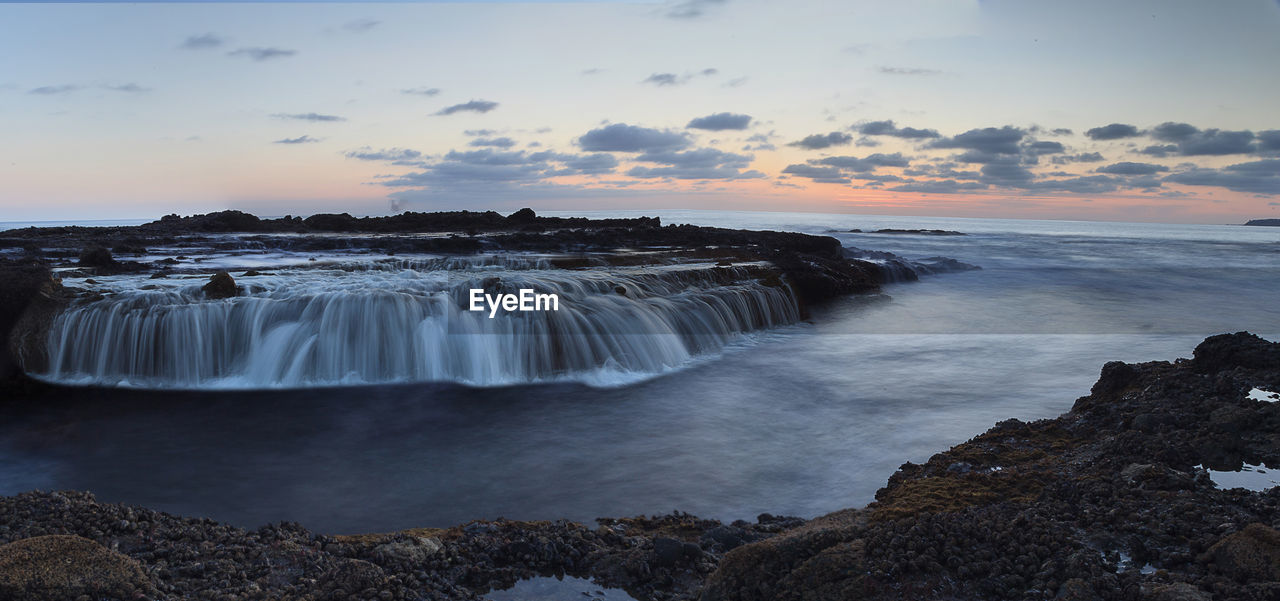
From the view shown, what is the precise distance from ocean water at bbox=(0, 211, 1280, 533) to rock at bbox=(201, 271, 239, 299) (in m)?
2.03

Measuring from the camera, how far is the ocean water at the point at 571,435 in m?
5.51

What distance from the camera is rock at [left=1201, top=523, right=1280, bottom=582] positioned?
8.84 feet

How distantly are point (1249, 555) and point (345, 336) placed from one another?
958cm

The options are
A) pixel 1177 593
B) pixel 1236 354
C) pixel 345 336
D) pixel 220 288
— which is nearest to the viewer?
pixel 1177 593

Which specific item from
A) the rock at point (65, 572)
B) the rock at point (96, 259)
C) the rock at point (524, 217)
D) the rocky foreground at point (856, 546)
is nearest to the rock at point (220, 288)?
the rock at point (96, 259)

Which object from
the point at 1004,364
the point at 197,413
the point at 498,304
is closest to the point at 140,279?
the point at 197,413

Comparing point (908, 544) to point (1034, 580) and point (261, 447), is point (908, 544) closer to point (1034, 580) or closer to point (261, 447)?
point (1034, 580)

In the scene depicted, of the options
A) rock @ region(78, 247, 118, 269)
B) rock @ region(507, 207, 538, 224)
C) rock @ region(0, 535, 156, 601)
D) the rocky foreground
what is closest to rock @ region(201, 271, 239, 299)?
rock @ region(78, 247, 118, 269)

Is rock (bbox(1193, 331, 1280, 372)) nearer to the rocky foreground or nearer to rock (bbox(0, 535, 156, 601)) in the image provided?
the rocky foreground

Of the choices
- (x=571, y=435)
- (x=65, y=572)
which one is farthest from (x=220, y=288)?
(x=65, y=572)

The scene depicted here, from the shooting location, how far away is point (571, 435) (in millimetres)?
7227

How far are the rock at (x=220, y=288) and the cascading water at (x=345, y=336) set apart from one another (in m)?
0.14

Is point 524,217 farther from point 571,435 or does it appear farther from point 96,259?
point 571,435

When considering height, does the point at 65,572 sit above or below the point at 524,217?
below
